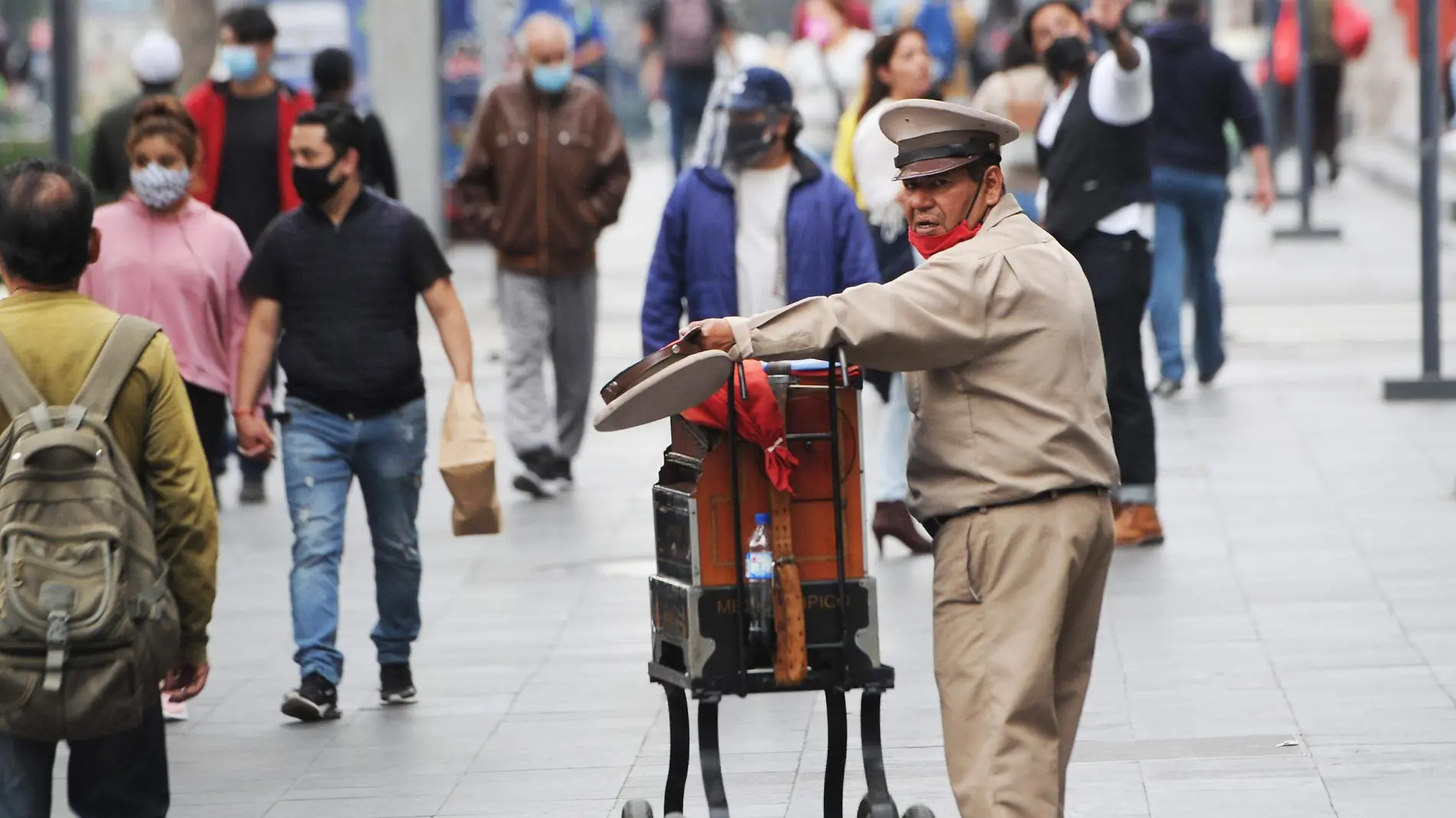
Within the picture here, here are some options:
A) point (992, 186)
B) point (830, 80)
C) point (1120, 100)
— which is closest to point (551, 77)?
point (1120, 100)

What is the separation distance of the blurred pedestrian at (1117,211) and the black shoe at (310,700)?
10.6ft

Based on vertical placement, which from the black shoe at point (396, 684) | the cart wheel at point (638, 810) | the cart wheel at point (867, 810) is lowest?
the black shoe at point (396, 684)

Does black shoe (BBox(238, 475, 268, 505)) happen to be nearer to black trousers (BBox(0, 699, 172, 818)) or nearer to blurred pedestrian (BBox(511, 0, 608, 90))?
black trousers (BBox(0, 699, 172, 818))

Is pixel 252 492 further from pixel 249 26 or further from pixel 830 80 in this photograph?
pixel 830 80

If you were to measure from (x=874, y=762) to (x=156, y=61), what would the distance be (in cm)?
683

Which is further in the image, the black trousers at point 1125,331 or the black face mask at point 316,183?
the black trousers at point 1125,331

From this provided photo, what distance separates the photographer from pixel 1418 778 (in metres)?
6.26

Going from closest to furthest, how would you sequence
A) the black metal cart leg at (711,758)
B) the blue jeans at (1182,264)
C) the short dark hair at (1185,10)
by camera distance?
1. the black metal cart leg at (711,758)
2. the blue jeans at (1182,264)
3. the short dark hair at (1185,10)

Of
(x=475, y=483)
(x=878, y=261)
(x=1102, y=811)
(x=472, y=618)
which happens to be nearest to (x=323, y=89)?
(x=878, y=261)

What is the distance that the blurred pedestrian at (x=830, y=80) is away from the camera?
16281 mm

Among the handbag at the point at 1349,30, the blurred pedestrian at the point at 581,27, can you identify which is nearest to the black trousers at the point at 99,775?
the blurred pedestrian at the point at 581,27

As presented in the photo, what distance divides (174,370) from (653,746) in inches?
86.9

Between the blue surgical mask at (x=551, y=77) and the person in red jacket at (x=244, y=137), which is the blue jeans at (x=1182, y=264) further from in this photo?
the person in red jacket at (x=244, y=137)

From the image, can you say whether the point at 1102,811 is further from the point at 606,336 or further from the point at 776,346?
the point at 606,336
